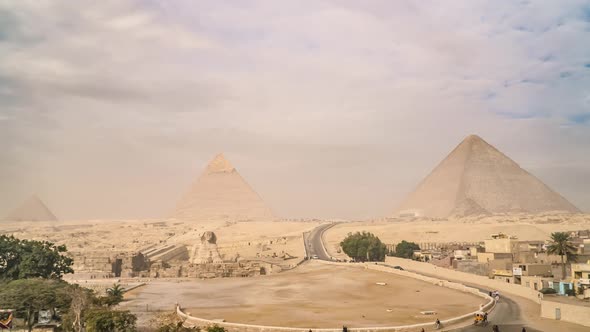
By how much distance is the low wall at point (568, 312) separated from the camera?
23953mm

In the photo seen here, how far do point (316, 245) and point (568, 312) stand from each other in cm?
5704

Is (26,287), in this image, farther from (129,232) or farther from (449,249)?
(129,232)

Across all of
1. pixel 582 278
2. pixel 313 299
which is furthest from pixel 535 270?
pixel 313 299

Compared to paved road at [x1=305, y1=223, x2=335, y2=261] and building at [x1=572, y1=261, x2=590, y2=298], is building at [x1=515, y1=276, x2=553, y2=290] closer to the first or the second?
building at [x1=572, y1=261, x2=590, y2=298]

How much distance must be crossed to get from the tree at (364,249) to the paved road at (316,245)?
288 centimetres

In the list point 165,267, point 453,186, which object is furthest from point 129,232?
point 453,186

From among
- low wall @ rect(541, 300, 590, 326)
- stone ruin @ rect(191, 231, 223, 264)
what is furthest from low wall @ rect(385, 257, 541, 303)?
stone ruin @ rect(191, 231, 223, 264)

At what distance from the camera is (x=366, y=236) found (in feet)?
223

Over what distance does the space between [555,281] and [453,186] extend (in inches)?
6552

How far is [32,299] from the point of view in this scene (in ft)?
92.6

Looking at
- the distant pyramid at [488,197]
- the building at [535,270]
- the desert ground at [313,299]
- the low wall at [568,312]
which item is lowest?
the desert ground at [313,299]

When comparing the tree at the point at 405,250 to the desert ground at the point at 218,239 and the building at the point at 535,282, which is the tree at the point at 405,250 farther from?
the building at the point at 535,282

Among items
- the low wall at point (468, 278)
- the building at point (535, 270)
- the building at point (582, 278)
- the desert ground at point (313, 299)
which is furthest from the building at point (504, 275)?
the building at point (582, 278)

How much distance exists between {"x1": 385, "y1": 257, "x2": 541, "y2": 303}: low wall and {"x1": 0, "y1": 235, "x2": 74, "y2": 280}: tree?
32.0 m
